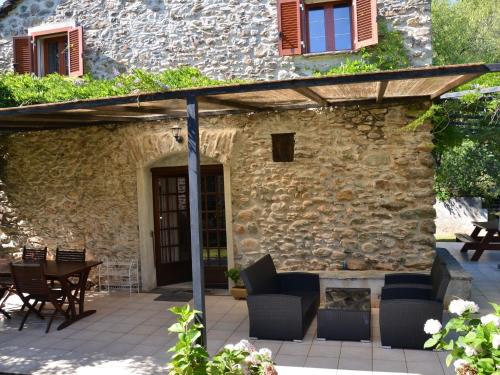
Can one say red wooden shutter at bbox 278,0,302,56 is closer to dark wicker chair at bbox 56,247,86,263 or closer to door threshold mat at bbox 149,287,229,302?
door threshold mat at bbox 149,287,229,302

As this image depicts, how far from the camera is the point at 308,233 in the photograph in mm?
6711

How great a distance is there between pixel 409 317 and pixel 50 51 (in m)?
7.27

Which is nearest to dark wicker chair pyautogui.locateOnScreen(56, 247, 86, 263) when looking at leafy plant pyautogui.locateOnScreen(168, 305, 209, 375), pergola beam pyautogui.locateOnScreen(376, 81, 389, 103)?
leafy plant pyautogui.locateOnScreen(168, 305, 209, 375)

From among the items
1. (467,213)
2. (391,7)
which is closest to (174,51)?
(391,7)

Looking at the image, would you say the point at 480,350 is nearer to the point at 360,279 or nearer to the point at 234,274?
the point at 360,279

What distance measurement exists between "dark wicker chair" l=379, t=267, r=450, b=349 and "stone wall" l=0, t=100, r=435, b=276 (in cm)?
163

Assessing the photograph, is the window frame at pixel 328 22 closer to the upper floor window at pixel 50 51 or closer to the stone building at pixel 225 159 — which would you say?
the stone building at pixel 225 159

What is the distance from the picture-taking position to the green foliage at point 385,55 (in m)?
6.46

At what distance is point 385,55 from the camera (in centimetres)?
648

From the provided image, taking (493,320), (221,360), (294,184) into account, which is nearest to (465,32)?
(294,184)

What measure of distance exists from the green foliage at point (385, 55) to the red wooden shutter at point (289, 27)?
0.71 meters

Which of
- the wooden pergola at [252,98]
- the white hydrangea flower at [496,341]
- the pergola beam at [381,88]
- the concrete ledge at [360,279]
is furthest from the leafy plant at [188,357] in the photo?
the concrete ledge at [360,279]

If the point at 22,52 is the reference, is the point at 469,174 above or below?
below

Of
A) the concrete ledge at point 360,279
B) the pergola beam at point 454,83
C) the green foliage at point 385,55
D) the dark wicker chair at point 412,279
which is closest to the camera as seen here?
the pergola beam at point 454,83
